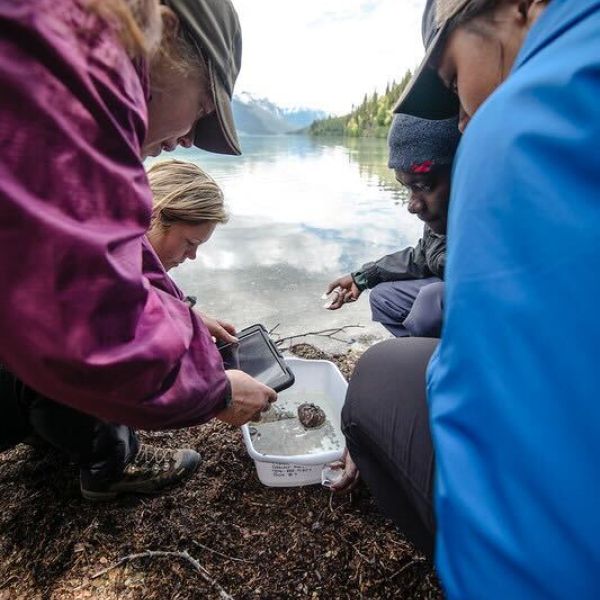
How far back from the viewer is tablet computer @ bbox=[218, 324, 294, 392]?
1636 millimetres

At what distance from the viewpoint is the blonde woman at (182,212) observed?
1.91m

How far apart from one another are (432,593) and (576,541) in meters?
0.89

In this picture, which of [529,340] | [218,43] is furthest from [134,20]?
[529,340]

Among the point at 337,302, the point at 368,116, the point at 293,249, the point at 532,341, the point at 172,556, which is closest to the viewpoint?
the point at 532,341

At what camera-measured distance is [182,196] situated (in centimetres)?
193

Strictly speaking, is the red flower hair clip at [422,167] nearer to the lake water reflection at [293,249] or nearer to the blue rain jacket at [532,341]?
the lake water reflection at [293,249]

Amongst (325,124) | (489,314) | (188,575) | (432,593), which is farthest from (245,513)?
(325,124)

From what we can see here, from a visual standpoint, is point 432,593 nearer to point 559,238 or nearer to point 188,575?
point 188,575

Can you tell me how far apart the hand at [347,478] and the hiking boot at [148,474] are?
57 centimetres

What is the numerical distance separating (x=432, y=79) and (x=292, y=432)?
147 centimetres

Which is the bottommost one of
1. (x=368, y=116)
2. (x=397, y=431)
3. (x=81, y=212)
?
(x=368, y=116)

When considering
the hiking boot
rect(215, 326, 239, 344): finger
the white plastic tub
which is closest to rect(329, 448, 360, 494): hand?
the white plastic tub

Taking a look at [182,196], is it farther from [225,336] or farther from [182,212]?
[225,336]

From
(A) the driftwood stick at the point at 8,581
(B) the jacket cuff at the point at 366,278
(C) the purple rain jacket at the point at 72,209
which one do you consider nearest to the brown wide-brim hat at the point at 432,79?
(C) the purple rain jacket at the point at 72,209
